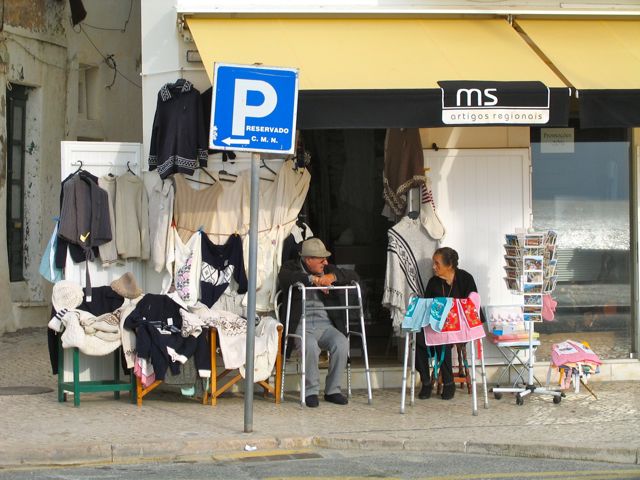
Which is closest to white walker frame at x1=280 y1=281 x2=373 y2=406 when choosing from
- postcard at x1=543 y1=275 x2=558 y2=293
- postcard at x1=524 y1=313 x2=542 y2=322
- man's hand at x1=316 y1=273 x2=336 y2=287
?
man's hand at x1=316 y1=273 x2=336 y2=287

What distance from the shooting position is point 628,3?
1218cm

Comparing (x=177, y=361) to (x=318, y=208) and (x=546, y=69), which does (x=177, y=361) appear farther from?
(x=546, y=69)

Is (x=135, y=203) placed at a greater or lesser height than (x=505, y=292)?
greater

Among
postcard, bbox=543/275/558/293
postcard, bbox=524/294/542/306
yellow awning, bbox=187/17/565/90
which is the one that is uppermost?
yellow awning, bbox=187/17/565/90

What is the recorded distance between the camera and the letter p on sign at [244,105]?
9000 millimetres

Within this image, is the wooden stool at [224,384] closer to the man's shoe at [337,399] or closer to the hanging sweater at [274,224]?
the man's shoe at [337,399]

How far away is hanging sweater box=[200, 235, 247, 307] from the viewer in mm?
11469

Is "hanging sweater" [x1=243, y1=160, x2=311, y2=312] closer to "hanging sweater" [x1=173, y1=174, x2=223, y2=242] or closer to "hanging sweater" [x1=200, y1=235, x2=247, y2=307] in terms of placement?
"hanging sweater" [x1=200, y1=235, x2=247, y2=307]

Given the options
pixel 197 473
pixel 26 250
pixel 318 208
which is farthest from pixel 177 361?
pixel 26 250

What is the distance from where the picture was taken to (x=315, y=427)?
9.77 meters

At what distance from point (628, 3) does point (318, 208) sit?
403 cm

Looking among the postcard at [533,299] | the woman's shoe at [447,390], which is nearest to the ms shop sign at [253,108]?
the postcard at [533,299]

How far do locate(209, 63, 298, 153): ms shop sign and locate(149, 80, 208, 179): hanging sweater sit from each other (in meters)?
2.28

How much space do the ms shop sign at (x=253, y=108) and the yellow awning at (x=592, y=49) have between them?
10.1 ft
